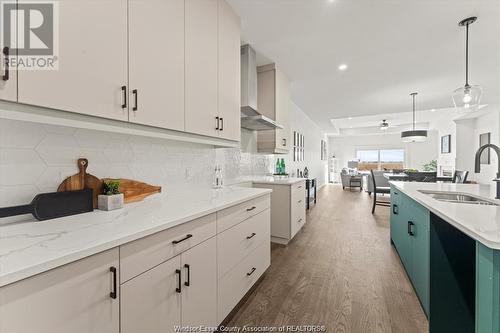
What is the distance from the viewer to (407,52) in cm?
271

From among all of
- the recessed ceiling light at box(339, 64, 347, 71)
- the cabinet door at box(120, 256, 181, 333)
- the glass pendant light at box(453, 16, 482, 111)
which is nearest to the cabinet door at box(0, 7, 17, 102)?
the cabinet door at box(120, 256, 181, 333)

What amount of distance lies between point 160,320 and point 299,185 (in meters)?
2.56

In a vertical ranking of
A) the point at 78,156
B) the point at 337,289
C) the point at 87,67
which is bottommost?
the point at 337,289

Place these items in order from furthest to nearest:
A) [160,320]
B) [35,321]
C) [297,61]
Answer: [297,61]
[160,320]
[35,321]

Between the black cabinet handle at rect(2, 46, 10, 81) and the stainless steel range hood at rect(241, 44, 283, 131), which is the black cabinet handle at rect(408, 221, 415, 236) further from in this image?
the black cabinet handle at rect(2, 46, 10, 81)

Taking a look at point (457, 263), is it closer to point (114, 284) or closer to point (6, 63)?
point (114, 284)

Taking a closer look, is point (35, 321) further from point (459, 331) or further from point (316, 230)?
point (316, 230)

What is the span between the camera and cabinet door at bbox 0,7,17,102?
2.32ft

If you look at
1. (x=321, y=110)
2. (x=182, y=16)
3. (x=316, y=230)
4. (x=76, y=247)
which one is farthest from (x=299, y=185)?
(x=321, y=110)

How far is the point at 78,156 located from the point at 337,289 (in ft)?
7.39
